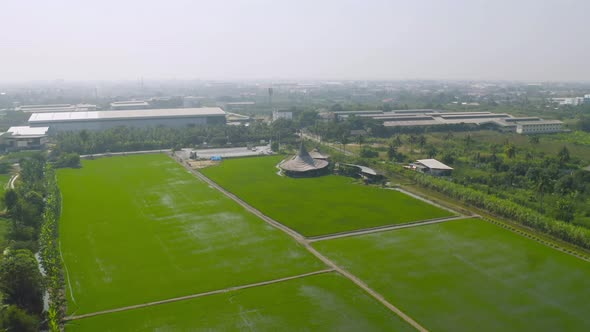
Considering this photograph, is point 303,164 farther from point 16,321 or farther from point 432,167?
point 16,321

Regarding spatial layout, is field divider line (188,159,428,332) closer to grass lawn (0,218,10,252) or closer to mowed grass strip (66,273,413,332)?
mowed grass strip (66,273,413,332)

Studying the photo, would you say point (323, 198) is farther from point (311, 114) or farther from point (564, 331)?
point (311, 114)

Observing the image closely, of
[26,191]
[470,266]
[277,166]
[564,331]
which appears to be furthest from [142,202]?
[564,331]

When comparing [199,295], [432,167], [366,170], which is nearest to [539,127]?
[432,167]

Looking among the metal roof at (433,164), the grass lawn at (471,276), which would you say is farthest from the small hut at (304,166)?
Answer: the grass lawn at (471,276)

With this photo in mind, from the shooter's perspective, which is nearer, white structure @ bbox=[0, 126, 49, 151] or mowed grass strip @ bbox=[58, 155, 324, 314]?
mowed grass strip @ bbox=[58, 155, 324, 314]

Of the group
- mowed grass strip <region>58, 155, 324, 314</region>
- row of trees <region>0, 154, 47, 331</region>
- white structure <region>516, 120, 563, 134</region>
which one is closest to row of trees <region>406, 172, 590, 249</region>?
mowed grass strip <region>58, 155, 324, 314</region>

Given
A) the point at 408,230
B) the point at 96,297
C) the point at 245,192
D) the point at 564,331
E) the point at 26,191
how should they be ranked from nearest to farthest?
the point at 564,331
the point at 96,297
the point at 408,230
the point at 26,191
the point at 245,192
